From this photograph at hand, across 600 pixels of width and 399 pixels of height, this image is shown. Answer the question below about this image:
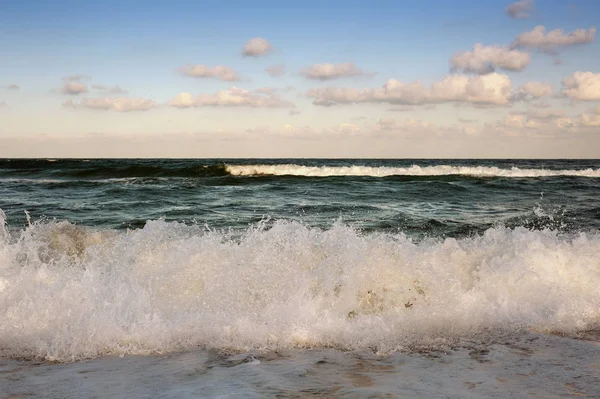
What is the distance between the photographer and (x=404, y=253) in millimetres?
6395

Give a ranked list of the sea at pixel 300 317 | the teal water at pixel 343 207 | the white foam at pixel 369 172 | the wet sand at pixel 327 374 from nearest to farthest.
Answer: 1. the wet sand at pixel 327 374
2. the sea at pixel 300 317
3. the teal water at pixel 343 207
4. the white foam at pixel 369 172

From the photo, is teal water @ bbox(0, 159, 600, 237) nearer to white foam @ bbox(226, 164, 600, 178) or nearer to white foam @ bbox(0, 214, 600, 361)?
white foam @ bbox(0, 214, 600, 361)

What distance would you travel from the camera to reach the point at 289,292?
5.54 m

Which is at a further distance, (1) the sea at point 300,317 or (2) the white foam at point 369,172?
(2) the white foam at point 369,172

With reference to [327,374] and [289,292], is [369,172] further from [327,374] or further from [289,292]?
[327,374]

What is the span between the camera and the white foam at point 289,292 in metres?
4.63

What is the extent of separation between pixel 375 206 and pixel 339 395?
12.0 meters

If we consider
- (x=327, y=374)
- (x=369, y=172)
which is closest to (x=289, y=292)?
(x=327, y=374)

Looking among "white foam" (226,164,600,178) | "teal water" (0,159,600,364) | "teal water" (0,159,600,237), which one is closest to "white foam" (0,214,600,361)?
"teal water" (0,159,600,364)

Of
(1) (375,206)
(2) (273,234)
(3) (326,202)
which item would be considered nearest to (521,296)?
(2) (273,234)

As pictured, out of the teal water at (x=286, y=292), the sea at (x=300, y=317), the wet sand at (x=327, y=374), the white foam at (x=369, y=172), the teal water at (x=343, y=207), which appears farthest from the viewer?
the white foam at (x=369, y=172)

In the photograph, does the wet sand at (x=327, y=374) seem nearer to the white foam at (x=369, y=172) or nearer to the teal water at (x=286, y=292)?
the teal water at (x=286, y=292)

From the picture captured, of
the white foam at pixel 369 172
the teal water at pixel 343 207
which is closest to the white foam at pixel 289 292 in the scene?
the teal water at pixel 343 207

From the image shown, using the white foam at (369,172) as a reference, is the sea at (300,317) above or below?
below
